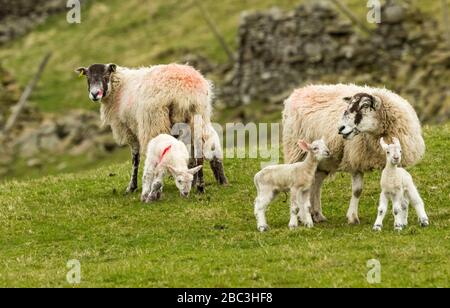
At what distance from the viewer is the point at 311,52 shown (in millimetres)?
47219

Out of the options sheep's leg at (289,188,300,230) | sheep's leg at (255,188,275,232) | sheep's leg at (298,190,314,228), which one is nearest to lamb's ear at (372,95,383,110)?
sheep's leg at (298,190,314,228)

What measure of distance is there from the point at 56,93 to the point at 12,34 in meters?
19.4

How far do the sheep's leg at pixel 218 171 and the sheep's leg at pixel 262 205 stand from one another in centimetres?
457

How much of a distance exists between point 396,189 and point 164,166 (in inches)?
→ 194

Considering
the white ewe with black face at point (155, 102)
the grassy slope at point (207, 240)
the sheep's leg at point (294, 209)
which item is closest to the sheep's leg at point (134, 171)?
the white ewe with black face at point (155, 102)

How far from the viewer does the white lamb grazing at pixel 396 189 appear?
47.8 feet

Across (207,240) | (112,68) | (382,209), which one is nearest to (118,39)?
(112,68)

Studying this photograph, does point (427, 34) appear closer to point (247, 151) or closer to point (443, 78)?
point (443, 78)

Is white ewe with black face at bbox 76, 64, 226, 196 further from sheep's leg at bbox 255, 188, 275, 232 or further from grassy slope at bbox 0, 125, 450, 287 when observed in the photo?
sheep's leg at bbox 255, 188, 275, 232

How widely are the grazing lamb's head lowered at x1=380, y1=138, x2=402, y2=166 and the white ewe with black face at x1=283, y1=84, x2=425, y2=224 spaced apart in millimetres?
749

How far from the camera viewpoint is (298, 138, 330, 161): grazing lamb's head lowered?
603 inches

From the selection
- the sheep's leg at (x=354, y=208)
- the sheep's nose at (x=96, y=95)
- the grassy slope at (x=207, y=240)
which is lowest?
the grassy slope at (x=207, y=240)

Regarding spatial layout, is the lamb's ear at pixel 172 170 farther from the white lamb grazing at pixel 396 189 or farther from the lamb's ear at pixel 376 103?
the white lamb grazing at pixel 396 189

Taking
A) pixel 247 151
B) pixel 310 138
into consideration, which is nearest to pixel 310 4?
pixel 247 151
